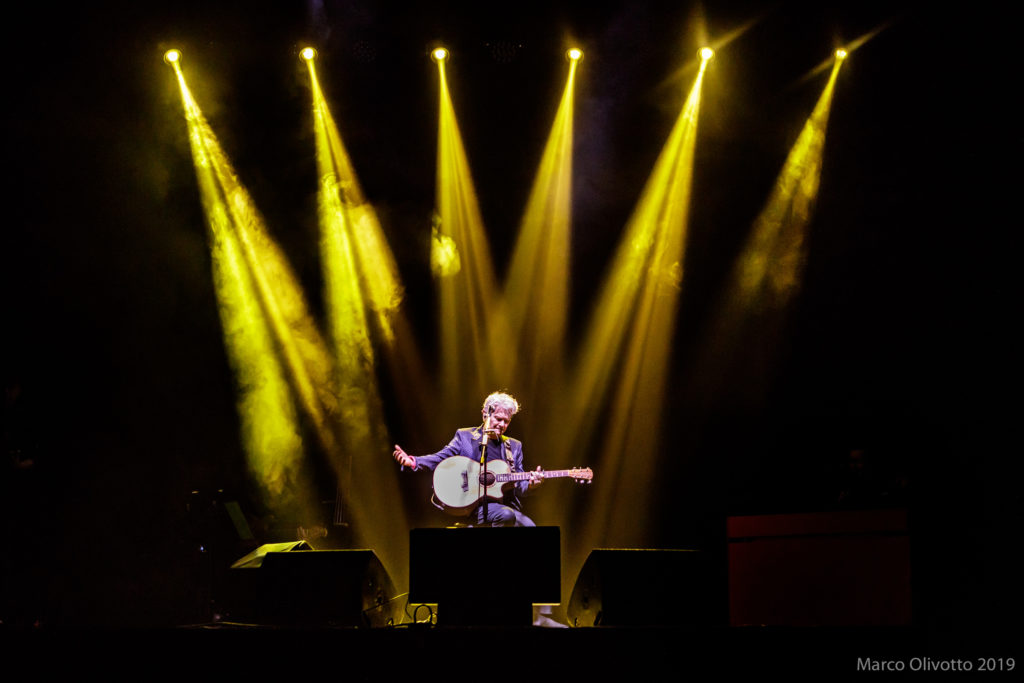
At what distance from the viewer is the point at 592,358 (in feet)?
26.5

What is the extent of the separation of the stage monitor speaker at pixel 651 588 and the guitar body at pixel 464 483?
2.38 m

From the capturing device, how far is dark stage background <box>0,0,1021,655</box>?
6863mm

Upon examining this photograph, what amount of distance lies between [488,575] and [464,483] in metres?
2.49

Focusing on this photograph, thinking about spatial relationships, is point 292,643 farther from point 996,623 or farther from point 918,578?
point 918,578

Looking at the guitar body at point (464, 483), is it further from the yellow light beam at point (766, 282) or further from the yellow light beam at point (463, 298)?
the yellow light beam at point (766, 282)

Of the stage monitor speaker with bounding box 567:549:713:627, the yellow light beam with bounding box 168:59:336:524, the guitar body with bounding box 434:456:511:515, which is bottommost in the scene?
the stage monitor speaker with bounding box 567:549:713:627

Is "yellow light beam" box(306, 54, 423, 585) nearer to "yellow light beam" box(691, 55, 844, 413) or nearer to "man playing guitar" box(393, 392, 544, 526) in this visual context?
"man playing guitar" box(393, 392, 544, 526)

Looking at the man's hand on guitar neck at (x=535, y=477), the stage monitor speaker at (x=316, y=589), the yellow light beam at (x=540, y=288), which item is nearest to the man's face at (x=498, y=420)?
the man's hand on guitar neck at (x=535, y=477)

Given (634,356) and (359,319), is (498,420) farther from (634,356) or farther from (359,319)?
(359,319)

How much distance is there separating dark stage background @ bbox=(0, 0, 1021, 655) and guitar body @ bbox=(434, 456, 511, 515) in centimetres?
194

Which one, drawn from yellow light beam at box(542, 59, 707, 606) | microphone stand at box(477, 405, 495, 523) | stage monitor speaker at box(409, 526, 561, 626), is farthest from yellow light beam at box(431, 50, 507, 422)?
stage monitor speaker at box(409, 526, 561, 626)

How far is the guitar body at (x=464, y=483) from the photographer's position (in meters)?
6.41

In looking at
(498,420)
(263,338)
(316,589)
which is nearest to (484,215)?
(498,420)

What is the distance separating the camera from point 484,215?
816cm
